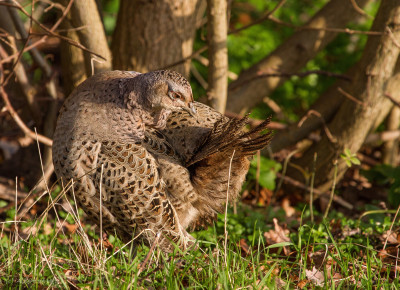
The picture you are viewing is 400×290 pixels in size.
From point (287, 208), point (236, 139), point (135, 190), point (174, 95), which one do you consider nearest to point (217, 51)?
point (174, 95)

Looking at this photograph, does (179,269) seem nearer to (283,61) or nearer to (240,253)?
(240,253)

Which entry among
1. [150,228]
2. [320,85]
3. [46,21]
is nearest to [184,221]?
[150,228]

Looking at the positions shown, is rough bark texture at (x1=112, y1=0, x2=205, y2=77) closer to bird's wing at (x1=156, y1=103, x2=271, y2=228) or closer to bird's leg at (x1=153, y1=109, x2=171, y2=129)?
bird's wing at (x1=156, y1=103, x2=271, y2=228)

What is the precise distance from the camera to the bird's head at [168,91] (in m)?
3.34

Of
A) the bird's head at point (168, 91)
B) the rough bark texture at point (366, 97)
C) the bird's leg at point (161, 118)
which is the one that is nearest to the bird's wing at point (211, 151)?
the bird's leg at point (161, 118)

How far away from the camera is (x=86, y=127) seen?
3.49 meters

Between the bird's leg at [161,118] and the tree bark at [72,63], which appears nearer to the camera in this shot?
the bird's leg at [161,118]

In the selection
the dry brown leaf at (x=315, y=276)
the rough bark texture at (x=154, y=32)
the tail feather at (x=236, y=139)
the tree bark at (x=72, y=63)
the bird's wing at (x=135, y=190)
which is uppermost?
the rough bark texture at (x=154, y=32)

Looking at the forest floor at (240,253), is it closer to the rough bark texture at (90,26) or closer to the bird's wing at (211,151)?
the bird's wing at (211,151)

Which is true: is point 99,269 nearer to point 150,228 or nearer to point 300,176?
point 150,228

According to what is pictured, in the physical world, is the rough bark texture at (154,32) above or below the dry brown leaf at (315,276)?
above

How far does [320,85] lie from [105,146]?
3.85 metres

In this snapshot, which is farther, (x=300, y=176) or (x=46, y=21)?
Result: (x=46, y=21)

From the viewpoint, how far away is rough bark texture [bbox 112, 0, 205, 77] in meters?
4.61
